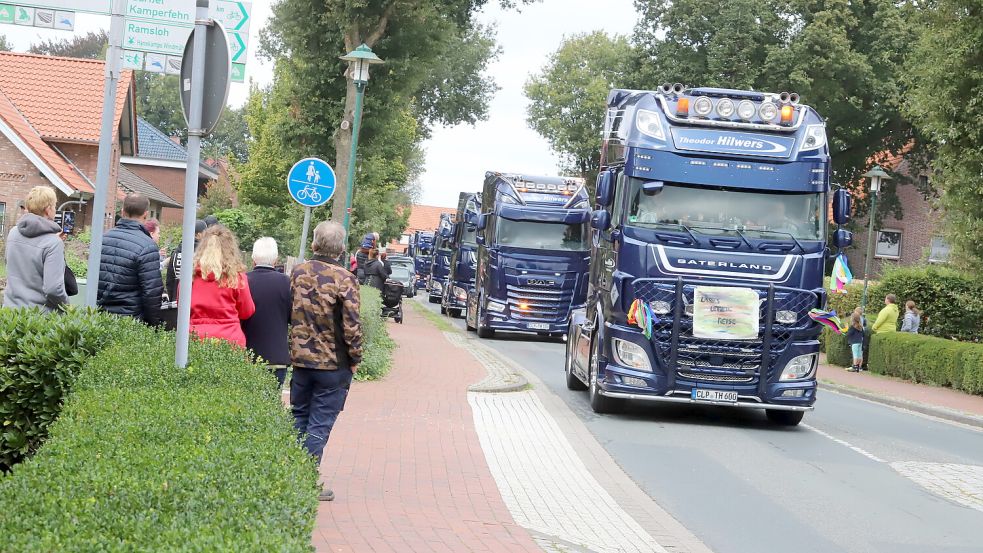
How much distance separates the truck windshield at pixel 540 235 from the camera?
89.5 ft

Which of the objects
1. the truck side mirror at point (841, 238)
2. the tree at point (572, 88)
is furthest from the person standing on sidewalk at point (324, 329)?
the tree at point (572, 88)

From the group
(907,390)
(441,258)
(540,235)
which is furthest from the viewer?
(441,258)

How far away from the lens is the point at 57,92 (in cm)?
4084

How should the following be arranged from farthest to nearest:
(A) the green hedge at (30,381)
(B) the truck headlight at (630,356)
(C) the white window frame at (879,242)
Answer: (C) the white window frame at (879,242) < (B) the truck headlight at (630,356) < (A) the green hedge at (30,381)

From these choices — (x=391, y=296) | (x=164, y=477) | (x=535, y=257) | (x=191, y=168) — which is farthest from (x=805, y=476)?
(x=391, y=296)

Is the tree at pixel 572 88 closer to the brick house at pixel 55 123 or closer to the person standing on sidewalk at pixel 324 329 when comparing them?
the brick house at pixel 55 123

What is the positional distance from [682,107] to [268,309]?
6.82 meters

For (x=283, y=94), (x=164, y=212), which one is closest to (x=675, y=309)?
(x=283, y=94)

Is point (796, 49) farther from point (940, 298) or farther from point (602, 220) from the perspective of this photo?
point (602, 220)

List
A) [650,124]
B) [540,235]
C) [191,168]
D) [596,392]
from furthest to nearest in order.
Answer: [540,235]
[596,392]
[650,124]
[191,168]

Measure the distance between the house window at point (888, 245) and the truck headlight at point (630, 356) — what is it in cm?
4755

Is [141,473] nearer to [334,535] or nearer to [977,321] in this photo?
[334,535]

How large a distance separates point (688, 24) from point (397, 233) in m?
29.3

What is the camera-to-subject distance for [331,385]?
7859mm
